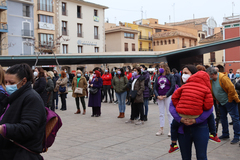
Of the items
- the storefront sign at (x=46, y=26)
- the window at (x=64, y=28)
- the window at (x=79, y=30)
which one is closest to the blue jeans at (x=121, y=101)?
the storefront sign at (x=46, y=26)

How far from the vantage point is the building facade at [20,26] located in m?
40.3

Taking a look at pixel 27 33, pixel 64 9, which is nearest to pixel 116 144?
pixel 27 33

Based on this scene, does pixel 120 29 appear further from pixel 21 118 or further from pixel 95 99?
pixel 21 118

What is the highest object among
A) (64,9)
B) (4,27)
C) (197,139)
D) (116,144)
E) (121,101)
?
(64,9)

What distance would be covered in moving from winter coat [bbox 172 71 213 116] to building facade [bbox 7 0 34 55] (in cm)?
3989

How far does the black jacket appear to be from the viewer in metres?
2.57

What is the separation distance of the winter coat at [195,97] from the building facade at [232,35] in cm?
4407

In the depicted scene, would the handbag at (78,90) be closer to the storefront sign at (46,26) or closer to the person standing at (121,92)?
the person standing at (121,92)

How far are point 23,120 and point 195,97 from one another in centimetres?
213

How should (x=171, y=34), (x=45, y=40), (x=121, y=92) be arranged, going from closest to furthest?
(x=121, y=92) → (x=45, y=40) → (x=171, y=34)

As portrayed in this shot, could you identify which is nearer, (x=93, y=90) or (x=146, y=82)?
(x=146, y=82)

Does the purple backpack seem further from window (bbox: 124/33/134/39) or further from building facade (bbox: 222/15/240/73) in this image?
window (bbox: 124/33/134/39)

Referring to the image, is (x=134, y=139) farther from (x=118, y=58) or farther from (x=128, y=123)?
(x=118, y=58)

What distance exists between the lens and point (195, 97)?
357 cm
